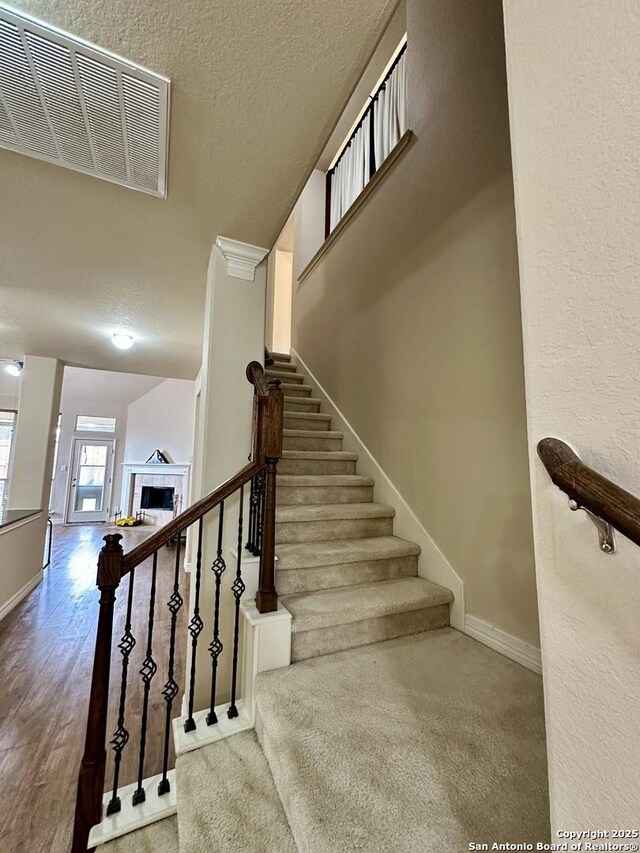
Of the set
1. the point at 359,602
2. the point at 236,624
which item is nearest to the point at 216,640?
the point at 236,624

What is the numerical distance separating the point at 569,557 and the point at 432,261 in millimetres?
2204

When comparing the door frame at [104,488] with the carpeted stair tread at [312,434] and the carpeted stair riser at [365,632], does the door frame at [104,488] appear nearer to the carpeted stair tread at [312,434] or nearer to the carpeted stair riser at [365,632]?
the carpeted stair tread at [312,434]

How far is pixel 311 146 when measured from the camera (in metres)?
1.39

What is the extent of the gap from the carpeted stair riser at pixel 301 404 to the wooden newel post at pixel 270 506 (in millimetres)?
1848

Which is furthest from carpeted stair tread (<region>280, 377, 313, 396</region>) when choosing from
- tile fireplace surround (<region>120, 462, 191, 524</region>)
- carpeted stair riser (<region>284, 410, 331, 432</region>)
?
tile fireplace surround (<region>120, 462, 191, 524</region>)

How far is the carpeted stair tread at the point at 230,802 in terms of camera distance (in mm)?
1011

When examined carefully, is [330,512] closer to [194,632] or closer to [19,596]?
[194,632]

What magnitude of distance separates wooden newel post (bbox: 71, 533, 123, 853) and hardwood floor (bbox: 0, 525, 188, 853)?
0.38 metres

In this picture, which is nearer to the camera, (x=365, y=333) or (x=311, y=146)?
(x=311, y=146)

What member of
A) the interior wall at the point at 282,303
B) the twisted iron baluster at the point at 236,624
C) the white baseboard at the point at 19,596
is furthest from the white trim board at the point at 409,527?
the white baseboard at the point at 19,596

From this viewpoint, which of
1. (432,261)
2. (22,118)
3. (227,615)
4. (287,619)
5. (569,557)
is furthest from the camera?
(432,261)

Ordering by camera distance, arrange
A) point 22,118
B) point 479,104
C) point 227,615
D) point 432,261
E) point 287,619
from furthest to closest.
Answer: point 432,261, point 479,104, point 227,615, point 287,619, point 22,118

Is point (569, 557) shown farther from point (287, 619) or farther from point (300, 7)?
point (300, 7)

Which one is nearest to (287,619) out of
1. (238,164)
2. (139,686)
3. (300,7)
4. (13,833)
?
(13,833)
